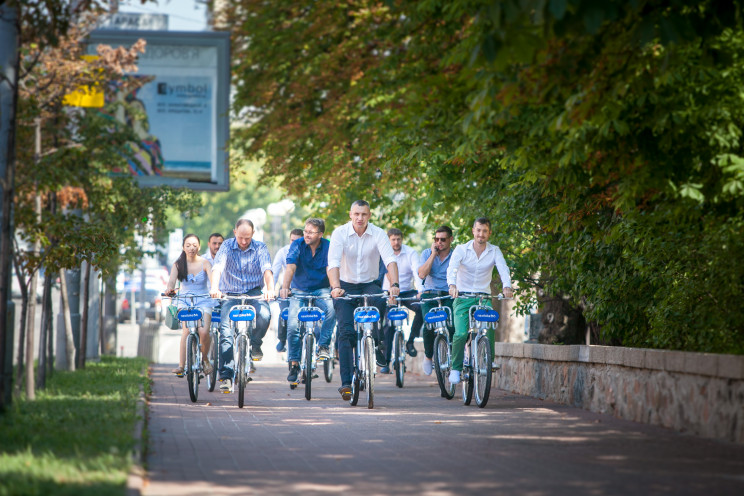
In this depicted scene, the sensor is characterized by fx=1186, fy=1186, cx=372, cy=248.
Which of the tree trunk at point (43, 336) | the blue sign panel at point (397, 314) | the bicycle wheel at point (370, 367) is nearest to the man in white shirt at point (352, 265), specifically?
the bicycle wheel at point (370, 367)

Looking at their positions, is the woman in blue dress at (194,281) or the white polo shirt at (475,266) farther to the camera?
the woman in blue dress at (194,281)

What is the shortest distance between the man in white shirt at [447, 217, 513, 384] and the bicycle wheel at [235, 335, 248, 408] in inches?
91.0

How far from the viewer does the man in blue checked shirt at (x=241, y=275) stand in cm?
1386

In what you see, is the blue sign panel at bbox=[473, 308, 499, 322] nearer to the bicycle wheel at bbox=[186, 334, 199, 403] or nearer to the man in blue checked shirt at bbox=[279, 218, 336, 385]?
the man in blue checked shirt at bbox=[279, 218, 336, 385]

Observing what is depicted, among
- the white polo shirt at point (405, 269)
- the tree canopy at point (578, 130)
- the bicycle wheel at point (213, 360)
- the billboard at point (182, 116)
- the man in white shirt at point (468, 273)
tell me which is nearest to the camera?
the tree canopy at point (578, 130)

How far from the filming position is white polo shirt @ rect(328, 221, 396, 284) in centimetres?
1303

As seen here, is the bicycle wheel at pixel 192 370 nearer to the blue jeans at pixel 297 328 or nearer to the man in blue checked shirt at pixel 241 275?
the man in blue checked shirt at pixel 241 275

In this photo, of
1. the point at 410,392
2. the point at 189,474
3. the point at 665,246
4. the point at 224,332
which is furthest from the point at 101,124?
the point at 189,474

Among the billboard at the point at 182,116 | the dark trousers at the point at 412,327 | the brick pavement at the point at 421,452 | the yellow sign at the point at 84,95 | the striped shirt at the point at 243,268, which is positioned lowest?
the brick pavement at the point at 421,452

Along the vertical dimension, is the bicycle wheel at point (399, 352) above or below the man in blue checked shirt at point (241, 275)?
below

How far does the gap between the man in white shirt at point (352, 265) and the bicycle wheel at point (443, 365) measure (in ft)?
4.29

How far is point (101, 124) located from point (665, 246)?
26.9 ft

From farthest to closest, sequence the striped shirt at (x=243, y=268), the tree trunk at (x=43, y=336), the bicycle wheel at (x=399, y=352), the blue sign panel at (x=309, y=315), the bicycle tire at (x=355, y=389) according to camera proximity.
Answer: the bicycle wheel at (x=399, y=352) < the tree trunk at (x=43, y=336) < the striped shirt at (x=243, y=268) < the blue sign panel at (x=309, y=315) < the bicycle tire at (x=355, y=389)

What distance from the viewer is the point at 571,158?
971 centimetres
